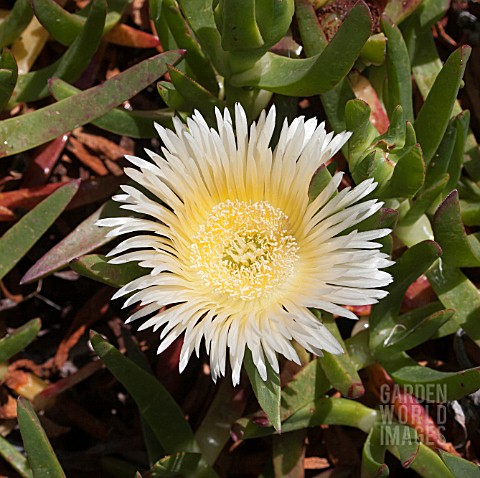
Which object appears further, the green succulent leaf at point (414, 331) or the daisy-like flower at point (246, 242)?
the green succulent leaf at point (414, 331)

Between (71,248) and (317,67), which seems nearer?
(317,67)

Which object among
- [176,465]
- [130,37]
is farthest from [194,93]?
[176,465]

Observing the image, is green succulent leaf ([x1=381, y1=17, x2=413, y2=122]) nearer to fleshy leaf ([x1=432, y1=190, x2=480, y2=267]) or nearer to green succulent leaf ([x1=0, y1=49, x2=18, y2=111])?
fleshy leaf ([x1=432, y1=190, x2=480, y2=267])

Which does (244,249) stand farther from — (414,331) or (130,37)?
(130,37)

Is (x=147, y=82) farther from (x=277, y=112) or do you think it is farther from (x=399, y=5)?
(x=399, y=5)

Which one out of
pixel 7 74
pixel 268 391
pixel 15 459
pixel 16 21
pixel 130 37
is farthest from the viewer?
pixel 130 37

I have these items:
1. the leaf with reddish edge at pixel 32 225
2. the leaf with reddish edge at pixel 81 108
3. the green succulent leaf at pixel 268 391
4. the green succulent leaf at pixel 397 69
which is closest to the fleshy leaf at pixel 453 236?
the green succulent leaf at pixel 397 69

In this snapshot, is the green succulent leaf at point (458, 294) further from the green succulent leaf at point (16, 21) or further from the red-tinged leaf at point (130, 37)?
the green succulent leaf at point (16, 21)
